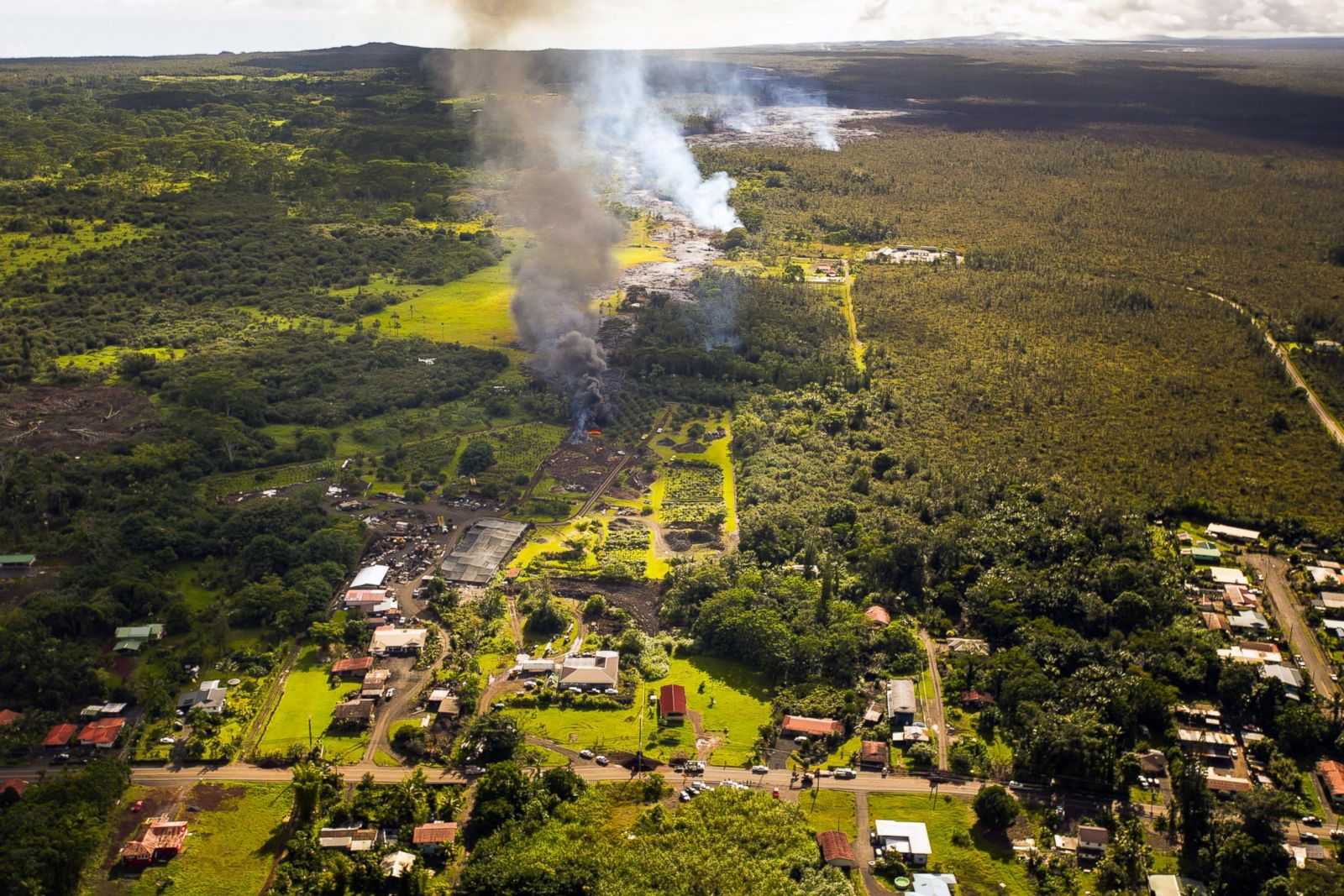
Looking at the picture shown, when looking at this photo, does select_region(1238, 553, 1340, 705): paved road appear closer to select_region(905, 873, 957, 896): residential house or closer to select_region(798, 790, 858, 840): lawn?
select_region(905, 873, 957, 896): residential house

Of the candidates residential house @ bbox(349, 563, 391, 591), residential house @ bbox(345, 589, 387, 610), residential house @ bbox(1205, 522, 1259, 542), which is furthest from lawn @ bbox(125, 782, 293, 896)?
residential house @ bbox(1205, 522, 1259, 542)

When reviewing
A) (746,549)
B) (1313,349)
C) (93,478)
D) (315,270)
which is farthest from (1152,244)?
(93,478)

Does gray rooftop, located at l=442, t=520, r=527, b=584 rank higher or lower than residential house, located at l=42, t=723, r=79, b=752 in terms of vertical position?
higher

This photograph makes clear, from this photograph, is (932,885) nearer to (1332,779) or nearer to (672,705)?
(672,705)

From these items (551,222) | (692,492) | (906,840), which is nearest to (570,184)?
(551,222)

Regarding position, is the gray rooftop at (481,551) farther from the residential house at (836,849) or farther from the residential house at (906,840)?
the residential house at (906,840)

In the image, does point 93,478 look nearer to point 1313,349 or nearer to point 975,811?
point 975,811

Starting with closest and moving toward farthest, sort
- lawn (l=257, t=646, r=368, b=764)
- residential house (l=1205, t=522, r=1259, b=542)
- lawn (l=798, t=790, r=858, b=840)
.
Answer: lawn (l=798, t=790, r=858, b=840)
lawn (l=257, t=646, r=368, b=764)
residential house (l=1205, t=522, r=1259, b=542)

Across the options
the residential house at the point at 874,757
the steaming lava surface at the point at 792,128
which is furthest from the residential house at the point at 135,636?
the steaming lava surface at the point at 792,128
